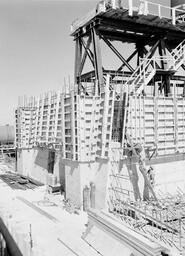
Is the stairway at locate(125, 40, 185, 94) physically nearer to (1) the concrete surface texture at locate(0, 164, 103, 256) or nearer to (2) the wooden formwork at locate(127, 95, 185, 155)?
(2) the wooden formwork at locate(127, 95, 185, 155)

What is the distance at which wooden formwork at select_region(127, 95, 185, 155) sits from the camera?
1730 centimetres

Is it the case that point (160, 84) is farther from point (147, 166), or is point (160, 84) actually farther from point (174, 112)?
point (147, 166)

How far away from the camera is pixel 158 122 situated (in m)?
18.2

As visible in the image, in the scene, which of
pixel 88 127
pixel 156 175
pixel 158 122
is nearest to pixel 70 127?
pixel 88 127

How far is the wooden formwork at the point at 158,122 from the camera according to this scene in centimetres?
1730

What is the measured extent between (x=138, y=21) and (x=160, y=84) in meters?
5.49

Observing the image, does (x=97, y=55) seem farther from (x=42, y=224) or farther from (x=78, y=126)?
(x=42, y=224)

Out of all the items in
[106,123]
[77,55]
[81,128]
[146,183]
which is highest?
[77,55]

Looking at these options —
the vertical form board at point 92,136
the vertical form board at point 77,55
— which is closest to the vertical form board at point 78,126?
the vertical form board at point 92,136

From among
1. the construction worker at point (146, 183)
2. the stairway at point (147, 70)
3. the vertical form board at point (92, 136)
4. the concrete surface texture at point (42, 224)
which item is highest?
the stairway at point (147, 70)

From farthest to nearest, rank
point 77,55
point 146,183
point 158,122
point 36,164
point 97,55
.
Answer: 1. point 36,164
2. point 77,55
3. point 97,55
4. point 158,122
5. point 146,183

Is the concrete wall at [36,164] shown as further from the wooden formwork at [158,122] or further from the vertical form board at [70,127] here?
the wooden formwork at [158,122]

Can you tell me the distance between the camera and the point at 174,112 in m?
18.8

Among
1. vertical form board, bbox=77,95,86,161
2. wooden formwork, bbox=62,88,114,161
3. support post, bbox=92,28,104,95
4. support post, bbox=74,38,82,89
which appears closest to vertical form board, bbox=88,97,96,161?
wooden formwork, bbox=62,88,114,161
